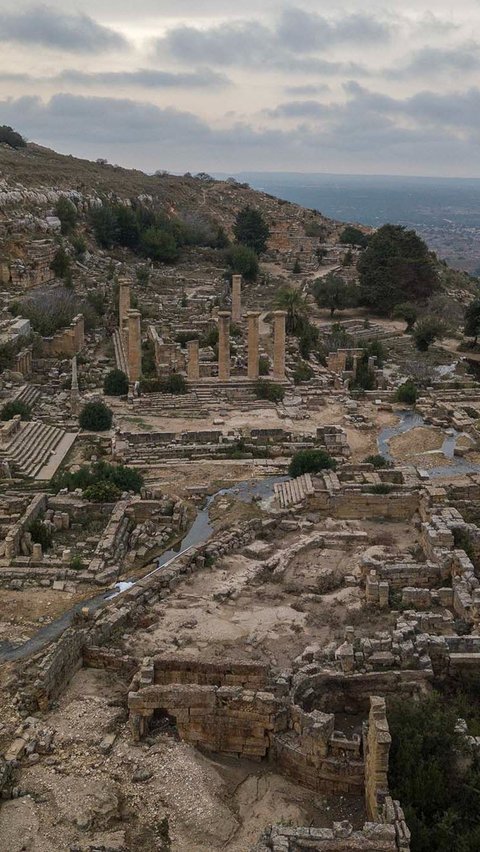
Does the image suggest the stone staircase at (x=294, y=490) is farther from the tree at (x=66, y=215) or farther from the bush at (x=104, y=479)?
the tree at (x=66, y=215)

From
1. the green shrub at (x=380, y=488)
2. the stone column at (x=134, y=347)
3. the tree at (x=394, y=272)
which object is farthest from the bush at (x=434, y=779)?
the tree at (x=394, y=272)

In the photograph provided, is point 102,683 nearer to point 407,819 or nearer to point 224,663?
point 224,663

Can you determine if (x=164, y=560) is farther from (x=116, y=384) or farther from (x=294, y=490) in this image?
(x=116, y=384)

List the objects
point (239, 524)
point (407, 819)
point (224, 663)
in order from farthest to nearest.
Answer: point (239, 524) < point (224, 663) < point (407, 819)

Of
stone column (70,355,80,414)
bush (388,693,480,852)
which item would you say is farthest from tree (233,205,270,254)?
bush (388,693,480,852)

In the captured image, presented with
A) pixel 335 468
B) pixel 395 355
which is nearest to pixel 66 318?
pixel 395 355

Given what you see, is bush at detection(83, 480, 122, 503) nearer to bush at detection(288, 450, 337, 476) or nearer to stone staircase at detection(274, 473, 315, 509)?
stone staircase at detection(274, 473, 315, 509)
